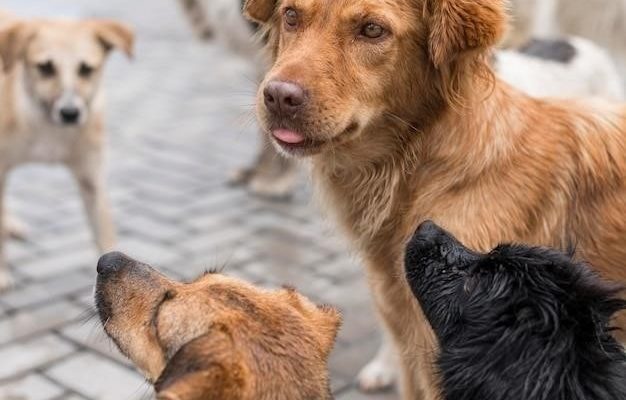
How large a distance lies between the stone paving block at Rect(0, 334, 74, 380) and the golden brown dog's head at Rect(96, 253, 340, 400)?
1.47 m

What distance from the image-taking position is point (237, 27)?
21.1ft

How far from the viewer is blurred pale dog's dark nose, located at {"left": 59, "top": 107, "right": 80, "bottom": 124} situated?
506 cm

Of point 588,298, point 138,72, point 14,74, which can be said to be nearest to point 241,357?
point 588,298

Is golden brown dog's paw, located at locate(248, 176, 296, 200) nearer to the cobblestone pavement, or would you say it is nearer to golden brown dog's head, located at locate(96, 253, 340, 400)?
the cobblestone pavement

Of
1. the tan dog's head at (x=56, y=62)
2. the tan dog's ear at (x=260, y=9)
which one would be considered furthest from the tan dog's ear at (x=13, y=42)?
the tan dog's ear at (x=260, y=9)

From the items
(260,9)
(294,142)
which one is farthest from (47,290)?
(294,142)

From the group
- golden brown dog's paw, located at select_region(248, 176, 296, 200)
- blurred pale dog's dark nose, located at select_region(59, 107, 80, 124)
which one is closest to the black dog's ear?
blurred pale dog's dark nose, located at select_region(59, 107, 80, 124)

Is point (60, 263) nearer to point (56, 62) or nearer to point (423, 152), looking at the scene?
point (56, 62)

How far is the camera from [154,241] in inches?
230

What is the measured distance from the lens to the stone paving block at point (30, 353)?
169 inches

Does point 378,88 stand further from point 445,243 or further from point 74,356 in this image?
point 74,356

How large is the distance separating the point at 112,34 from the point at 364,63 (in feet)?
9.54

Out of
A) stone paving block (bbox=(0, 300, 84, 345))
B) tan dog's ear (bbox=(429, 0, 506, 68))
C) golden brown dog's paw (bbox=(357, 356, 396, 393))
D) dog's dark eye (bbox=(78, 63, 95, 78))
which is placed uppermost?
tan dog's ear (bbox=(429, 0, 506, 68))

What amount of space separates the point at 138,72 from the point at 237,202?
183 inches
